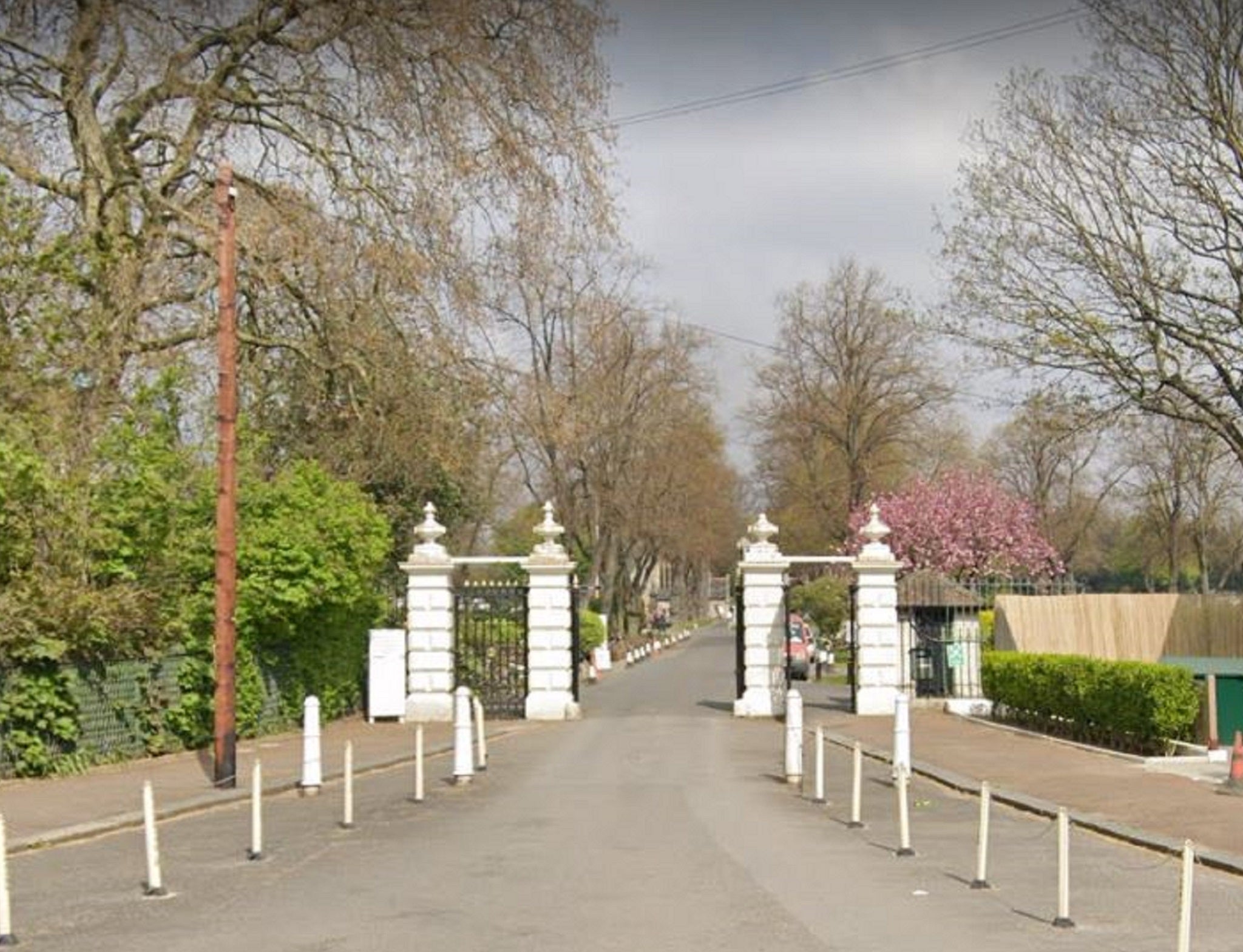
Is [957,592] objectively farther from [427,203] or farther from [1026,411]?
[427,203]

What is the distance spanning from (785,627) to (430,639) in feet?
22.6

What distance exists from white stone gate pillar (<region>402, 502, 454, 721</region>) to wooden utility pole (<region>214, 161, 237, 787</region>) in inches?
453

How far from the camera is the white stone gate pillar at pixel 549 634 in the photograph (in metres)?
31.6

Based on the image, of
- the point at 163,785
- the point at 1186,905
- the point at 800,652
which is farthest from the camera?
the point at 800,652

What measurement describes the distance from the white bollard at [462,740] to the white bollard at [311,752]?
1.68 metres

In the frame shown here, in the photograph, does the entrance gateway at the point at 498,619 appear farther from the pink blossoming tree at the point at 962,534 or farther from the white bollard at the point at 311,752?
the pink blossoming tree at the point at 962,534

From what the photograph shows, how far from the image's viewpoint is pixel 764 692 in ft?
106

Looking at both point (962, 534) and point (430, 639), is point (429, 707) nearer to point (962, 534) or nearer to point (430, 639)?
point (430, 639)

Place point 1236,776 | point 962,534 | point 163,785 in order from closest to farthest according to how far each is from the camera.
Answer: point 1236,776 < point 163,785 < point 962,534

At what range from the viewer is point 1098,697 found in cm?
2427

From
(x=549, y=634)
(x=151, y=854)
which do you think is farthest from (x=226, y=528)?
(x=549, y=634)

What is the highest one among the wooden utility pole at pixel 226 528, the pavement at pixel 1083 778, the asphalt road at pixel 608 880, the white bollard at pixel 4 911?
the wooden utility pole at pixel 226 528

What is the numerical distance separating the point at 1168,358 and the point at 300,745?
19.5m

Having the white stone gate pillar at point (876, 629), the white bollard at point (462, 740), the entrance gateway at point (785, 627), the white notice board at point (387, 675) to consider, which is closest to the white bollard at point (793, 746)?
the white bollard at point (462, 740)
